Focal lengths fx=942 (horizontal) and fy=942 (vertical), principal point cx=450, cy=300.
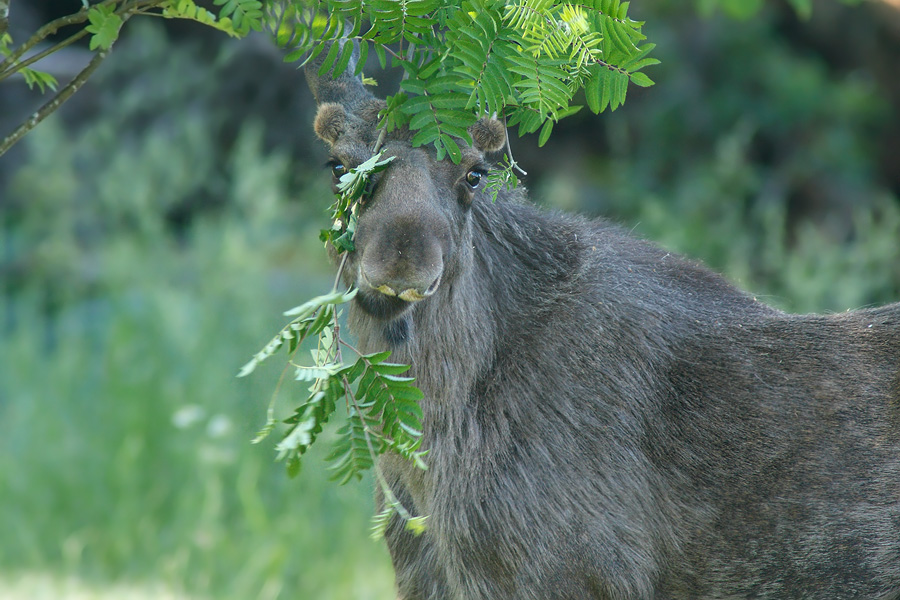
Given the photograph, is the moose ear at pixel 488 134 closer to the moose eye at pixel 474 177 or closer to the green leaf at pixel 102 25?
the moose eye at pixel 474 177

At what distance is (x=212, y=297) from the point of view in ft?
23.6

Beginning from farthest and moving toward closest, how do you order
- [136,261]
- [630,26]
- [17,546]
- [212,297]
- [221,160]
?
1. [221,160]
2. [136,261]
3. [212,297]
4. [17,546]
5. [630,26]

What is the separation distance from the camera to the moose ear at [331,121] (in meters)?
3.06

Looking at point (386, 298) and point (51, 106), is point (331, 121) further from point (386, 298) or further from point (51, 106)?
point (51, 106)

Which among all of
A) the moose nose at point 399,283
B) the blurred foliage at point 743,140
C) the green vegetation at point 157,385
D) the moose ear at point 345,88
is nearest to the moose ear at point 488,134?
the moose ear at point 345,88

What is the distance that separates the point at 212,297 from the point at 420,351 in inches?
166

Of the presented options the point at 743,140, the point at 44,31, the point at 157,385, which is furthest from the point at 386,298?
the point at 743,140

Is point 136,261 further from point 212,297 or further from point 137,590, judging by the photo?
point 137,590

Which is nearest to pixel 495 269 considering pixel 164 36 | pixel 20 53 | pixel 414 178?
pixel 414 178

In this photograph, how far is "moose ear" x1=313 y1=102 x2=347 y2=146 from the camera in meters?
3.06

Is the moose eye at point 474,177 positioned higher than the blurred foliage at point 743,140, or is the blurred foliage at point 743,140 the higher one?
A: the blurred foliage at point 743,140

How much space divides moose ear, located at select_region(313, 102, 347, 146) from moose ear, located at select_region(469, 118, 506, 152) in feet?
1.40

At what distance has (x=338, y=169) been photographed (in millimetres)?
3018

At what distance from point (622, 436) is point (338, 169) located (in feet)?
4.47
